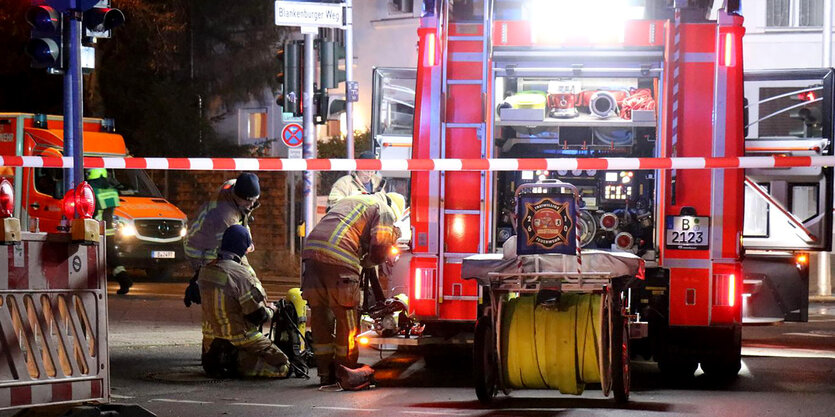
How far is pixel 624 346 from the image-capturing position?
821cm

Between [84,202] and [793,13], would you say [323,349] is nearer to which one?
[84,202]

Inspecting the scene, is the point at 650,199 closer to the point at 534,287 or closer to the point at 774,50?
the point at 534,287

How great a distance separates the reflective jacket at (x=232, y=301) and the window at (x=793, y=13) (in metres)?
18.0

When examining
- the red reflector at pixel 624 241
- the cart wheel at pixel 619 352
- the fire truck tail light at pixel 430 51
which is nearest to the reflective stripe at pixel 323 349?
the cart wheel at pixel 619 352

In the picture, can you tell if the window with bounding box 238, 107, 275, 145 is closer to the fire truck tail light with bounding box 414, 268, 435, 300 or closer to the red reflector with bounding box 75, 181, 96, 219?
the fire truck tail light with bounding box 414, 268, 435, 300

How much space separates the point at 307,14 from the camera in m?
15.6

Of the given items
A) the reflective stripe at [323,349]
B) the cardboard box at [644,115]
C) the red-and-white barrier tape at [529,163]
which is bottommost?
the reflective stripe at [323,349]

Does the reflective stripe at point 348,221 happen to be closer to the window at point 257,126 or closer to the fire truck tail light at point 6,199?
the fire truck tail light at point 6,199

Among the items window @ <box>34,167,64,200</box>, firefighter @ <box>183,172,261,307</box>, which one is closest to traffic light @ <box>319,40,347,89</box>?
window @ <box>34,167,64,200</box>

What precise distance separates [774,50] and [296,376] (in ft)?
58.5

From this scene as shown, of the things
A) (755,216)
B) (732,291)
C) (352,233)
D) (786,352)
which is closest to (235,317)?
(352,233)

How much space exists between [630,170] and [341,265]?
2.69 m

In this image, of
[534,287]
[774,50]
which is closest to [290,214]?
[774,50]

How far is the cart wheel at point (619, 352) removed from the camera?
8.11 meters
